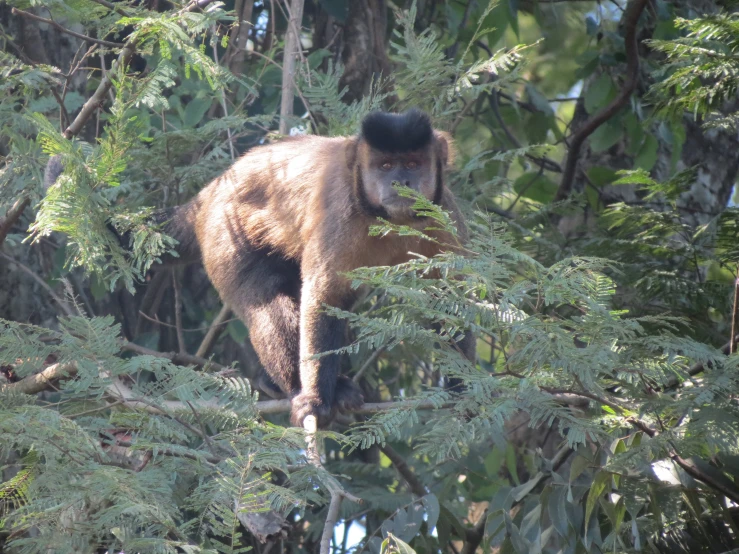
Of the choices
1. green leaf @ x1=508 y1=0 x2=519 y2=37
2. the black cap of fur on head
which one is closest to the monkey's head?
the black cap of fur on head

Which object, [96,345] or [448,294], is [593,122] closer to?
[448,294]

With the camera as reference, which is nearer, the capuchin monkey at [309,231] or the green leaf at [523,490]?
the green leaf at [523,490]

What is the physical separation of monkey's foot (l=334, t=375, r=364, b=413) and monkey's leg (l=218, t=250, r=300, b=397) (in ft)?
0.87

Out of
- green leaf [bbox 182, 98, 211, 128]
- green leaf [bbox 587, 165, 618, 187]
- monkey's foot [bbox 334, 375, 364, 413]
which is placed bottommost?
monkey's foot [bbox 334, 375, 364, 413]

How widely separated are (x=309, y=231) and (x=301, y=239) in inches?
6.1

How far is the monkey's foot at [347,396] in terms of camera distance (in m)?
4.74

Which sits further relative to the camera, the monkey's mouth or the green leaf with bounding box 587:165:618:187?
the green leaf with bounding box 587:165:618:187

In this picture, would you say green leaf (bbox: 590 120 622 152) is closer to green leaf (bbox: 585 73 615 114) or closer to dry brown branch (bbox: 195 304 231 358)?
green leaf (bbox: 585 73 615 114)

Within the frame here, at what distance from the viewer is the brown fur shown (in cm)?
469

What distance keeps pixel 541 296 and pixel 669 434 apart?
1.99 feet

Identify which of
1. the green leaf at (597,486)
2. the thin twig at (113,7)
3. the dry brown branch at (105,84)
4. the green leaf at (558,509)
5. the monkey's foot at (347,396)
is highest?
the thin twig at (113,7)

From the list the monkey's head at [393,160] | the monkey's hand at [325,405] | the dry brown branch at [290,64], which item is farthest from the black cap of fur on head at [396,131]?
the monkey's hand at [325,405]

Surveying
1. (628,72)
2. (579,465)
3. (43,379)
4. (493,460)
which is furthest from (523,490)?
(628,72)

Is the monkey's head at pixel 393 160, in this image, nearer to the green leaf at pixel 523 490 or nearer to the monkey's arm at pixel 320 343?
the monkey's arm at pixel 320 343
